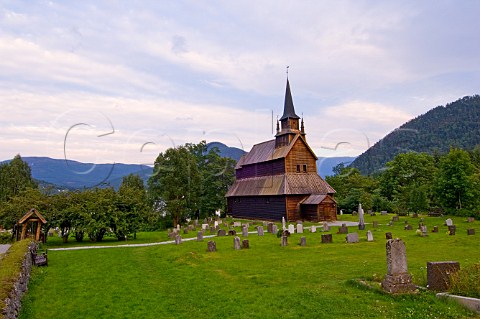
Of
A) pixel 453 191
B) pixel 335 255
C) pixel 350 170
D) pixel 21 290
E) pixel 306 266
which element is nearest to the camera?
pixel 21 290

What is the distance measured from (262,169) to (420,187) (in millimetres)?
20817

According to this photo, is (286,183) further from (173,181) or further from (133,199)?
(133,199)

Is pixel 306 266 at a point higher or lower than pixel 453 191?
lower

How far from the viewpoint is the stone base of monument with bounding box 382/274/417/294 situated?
9.45 meters

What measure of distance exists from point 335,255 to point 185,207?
33.9 metres

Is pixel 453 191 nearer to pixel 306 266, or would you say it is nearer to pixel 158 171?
pixel 306 266

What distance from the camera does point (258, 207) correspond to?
145 feet

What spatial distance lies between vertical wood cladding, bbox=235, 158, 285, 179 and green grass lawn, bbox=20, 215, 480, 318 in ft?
73.8

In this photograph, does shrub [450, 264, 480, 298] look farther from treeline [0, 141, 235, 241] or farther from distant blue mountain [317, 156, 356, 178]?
distant blue mountain [317, 156, 356, 178]

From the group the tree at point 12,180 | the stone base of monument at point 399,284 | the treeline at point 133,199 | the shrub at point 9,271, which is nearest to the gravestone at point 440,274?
the stone base of monument at point 399,284

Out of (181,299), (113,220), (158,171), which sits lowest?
(181,299)

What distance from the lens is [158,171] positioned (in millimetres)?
46188

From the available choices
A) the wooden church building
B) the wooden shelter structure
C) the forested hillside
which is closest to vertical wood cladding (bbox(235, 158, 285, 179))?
the wooden church building

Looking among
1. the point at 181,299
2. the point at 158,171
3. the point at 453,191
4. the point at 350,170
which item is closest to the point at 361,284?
the point at 181,299
